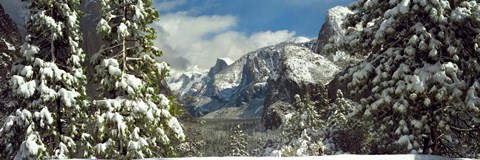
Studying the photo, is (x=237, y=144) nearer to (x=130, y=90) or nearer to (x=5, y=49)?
(x=5, y=49)

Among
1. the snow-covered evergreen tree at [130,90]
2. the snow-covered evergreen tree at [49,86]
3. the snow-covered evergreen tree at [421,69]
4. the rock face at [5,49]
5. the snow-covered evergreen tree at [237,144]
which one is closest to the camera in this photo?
the snow-covered evergreen tree at [421,69]

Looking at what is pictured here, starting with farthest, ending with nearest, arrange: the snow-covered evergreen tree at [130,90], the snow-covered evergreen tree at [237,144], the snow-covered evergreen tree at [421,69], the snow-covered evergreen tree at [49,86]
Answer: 1. the snow-covered evergreen tree at [237,144]
2. the snow-covered evergreen tree at [49,86]
3. the snow-covered evergreen tree at [130,90]
4. the snow-covered evergreen tree at [421,69]

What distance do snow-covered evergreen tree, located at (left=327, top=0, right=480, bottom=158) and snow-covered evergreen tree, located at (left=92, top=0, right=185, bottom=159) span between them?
23.4 feet

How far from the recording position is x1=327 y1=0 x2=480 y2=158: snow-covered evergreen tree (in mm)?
13117

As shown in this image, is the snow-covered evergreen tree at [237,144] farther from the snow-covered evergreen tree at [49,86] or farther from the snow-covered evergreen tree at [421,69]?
the snow-covered evergreen tree at [421,69]

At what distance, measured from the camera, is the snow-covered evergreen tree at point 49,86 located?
18.2 m

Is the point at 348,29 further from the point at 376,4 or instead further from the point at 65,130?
the point at 65,130

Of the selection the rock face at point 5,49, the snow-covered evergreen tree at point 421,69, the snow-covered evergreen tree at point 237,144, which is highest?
the rock face at point 5,49

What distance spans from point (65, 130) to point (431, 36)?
551 inches

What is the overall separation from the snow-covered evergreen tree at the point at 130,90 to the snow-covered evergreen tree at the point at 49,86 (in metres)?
1.09

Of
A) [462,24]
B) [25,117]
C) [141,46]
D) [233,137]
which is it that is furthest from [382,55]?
[233,137]

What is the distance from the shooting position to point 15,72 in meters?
19.2

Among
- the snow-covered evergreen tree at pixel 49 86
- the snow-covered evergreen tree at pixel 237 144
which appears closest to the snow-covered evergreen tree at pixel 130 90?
the snow-covered evergreen tree at pixel 49 86

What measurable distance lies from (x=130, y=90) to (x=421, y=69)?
9648 millimetres
